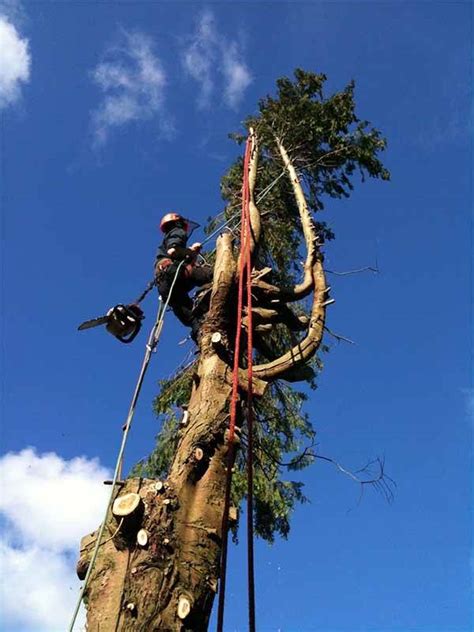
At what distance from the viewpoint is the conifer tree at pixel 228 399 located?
9.32 feet

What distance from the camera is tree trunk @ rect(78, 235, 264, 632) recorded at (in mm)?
2731

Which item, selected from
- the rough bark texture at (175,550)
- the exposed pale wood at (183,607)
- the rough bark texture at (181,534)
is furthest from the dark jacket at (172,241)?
the exposed pale wood at (183,607)

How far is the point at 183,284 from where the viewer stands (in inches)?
203

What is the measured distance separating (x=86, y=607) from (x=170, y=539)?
1.67 feet

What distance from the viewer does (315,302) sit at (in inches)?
194

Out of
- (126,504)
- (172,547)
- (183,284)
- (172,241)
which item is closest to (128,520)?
(126,504)

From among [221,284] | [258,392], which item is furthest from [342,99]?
[258,392]

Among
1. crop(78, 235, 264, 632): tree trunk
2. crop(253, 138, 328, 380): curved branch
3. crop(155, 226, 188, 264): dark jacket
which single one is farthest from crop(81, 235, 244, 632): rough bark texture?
crop(155, 226, 188, 264): dark jacket

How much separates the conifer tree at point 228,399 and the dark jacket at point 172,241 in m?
0.70

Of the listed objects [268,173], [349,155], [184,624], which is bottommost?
[184,624]

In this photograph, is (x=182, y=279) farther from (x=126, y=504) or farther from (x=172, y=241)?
(x=126, y=504)

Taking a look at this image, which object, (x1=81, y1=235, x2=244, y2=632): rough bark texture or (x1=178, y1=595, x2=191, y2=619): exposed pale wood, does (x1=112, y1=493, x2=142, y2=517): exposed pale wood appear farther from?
(x1=178, y1=595, x2=191, y2=619): exposed pale wood

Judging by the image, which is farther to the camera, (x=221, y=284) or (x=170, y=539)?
(x=221, y=284)

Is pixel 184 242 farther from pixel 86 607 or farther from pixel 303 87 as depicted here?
pixel 303 87
